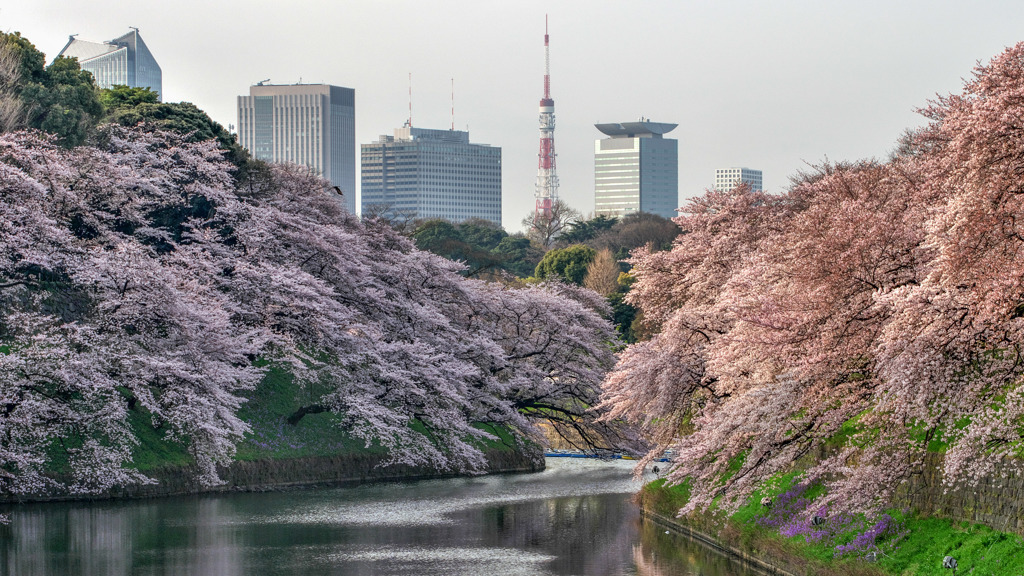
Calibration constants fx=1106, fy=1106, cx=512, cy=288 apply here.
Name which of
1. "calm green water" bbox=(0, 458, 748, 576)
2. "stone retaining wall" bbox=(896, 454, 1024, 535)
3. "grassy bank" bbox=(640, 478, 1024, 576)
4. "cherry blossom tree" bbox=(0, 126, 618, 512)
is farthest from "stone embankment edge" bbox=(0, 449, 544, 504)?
"stone retaining wall" bbox=(896, 454, 1024, 535)

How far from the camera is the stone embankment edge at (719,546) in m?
22.9

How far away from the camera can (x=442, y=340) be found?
1816 inches

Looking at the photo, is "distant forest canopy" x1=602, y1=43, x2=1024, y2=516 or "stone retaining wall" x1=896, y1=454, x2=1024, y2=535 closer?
"distant forest canopy" x1=602, y1=43, x2=1024, y2=516

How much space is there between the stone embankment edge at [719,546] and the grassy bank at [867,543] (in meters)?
0.12

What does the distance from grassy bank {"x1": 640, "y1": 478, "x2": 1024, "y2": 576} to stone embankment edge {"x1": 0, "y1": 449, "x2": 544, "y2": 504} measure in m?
17.9

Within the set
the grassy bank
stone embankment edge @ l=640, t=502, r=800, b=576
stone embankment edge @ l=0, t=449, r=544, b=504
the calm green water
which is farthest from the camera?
stone embankment edge @ l=0, t=449, r=544, b=504

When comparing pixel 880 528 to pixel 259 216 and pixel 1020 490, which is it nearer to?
pixel 1020 490

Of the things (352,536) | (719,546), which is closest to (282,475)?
(352,536)

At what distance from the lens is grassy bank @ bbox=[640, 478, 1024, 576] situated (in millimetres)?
16984

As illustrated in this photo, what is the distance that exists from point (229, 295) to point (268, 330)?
9.01 ft

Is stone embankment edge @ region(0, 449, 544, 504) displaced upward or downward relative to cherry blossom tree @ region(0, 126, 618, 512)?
downward

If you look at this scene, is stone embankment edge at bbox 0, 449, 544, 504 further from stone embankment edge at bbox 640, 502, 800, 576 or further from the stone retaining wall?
the stone retaining wall

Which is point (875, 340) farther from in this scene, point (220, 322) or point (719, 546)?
point (220, 322)

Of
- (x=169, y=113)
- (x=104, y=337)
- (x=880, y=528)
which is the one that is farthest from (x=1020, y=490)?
(x=169, y=113)
